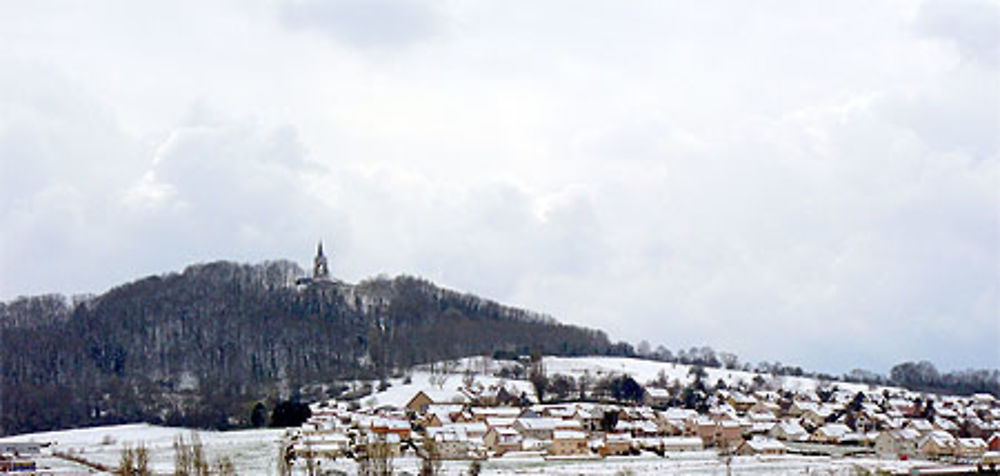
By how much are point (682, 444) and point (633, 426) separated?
16.4 ft

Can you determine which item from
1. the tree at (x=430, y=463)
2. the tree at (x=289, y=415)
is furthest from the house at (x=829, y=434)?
the tree at (x=289, y=415)

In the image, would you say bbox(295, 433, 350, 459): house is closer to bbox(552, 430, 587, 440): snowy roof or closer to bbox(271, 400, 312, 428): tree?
bbox(271, 400, 312, 428): tree

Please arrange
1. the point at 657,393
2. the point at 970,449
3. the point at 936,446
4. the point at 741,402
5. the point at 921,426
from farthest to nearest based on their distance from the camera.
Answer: the point at 657,393 < the point at 741,402 < the point at 921,426 < the point at 970,449 < the point at 936,446

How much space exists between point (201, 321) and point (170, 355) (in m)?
9.16

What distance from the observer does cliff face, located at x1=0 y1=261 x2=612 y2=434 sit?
84.0 meters

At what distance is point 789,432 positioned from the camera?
6400cm

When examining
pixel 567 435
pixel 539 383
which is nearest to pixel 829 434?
pixel 567 435

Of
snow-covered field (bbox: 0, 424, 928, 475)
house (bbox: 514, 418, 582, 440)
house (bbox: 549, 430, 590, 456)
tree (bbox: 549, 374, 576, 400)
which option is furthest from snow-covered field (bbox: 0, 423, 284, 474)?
tree (bbox: 549, 374, 576, 400)

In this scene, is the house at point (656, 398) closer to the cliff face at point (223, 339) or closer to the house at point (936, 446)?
the house at point (936, 446)

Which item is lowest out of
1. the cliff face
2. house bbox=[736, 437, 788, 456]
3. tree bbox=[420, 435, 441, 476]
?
house bbox=[736, 437, 788, 456]

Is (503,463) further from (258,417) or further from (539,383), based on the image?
(539,383)

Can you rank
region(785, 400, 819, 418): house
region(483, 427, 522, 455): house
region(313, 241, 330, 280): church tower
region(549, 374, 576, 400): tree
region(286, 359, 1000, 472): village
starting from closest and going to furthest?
region(286, 359, 1000, 472): village, region(483, 427, 522, 455): house, region(785, 400, 819, 418): house, region(549, 374, 576, 400): tree, region(313, 241, 330, 280): church tower

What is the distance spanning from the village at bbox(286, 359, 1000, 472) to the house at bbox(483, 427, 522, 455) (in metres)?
0.07

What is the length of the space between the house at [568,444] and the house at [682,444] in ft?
14.0
